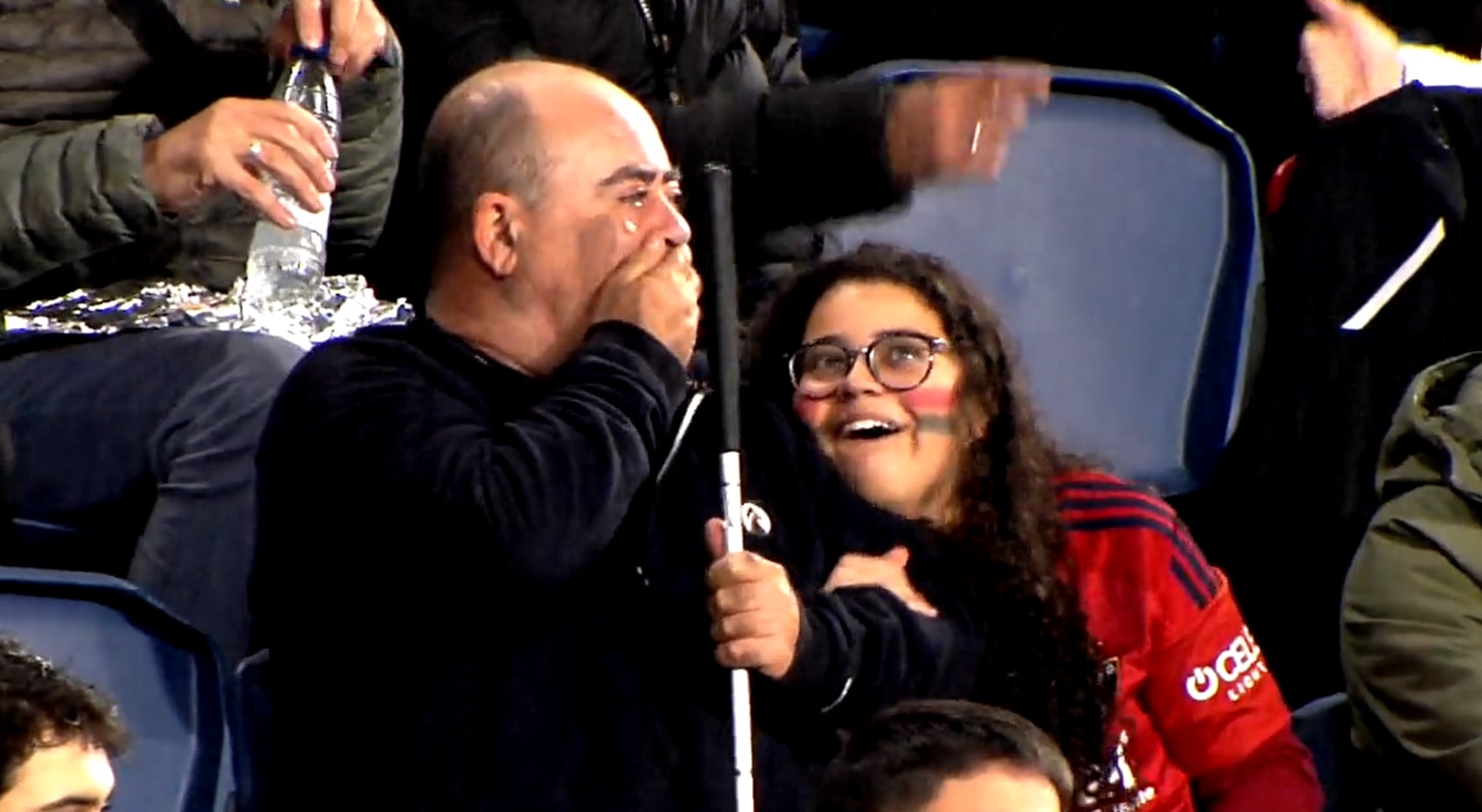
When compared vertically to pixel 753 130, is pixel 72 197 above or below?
below

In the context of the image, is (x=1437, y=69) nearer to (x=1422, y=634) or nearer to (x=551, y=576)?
(x=1422, y=634)

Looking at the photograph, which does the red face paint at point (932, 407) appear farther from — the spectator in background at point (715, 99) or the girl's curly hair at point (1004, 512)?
the spectator in background at point (715, 99)

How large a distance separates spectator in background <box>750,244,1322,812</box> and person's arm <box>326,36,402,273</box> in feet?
1.77

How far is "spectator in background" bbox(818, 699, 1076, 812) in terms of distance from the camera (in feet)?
6.60

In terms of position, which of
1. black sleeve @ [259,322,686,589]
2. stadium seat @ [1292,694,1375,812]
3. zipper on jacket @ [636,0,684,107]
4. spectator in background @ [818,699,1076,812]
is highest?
zipper on jacket @ [636,0,684,107]

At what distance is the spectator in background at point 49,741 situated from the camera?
203cm

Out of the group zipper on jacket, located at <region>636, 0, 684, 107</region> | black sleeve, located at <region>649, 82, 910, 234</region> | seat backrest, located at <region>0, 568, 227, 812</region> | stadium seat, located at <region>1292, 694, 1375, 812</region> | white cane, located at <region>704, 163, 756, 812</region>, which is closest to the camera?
white cane, located at <region>704, 163, 756, 812</region>

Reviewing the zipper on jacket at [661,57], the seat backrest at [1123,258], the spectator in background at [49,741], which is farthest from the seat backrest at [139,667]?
the seat backrest at [1123,258]

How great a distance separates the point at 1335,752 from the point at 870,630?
0.97 metres

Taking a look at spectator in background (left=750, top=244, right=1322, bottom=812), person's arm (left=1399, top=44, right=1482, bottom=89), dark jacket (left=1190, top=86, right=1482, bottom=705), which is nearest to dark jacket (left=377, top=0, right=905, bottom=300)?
spectator in background (left=750, top=244, right=1322, bottom=812)

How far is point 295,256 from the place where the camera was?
115 inches

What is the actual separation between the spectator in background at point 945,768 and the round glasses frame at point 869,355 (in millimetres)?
645

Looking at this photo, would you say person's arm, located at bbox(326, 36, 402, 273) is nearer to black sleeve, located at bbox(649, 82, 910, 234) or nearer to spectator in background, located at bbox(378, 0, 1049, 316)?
spectator in background, located at bbox(378, 0, 1049, 316)

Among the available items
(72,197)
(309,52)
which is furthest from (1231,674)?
(72,197)
